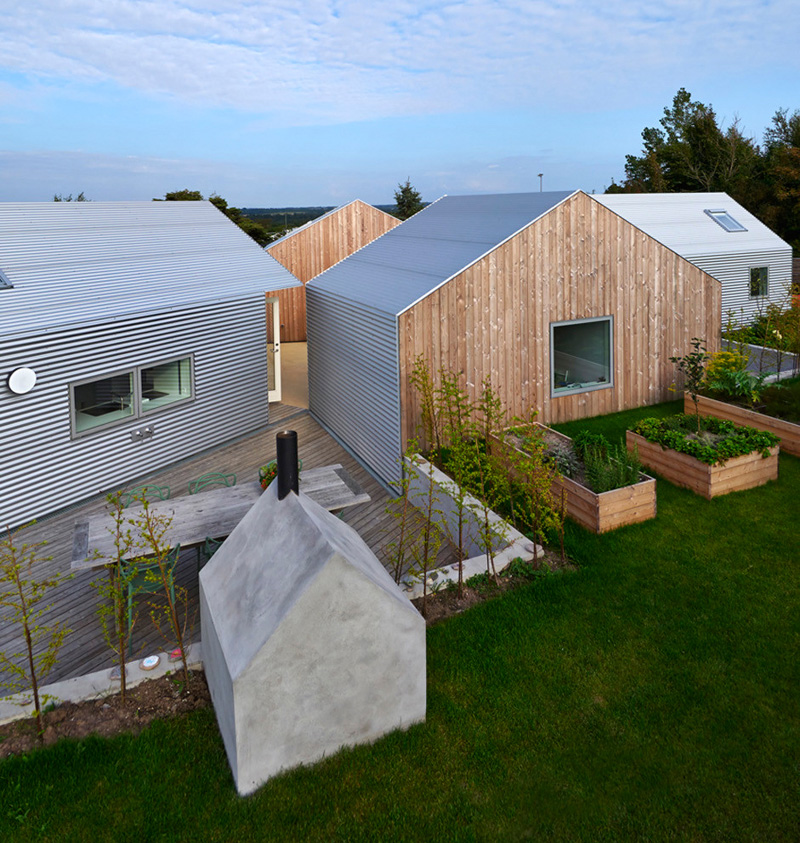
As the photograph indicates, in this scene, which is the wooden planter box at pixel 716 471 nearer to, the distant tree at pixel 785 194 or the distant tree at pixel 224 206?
the distant tree at pixel 785 194

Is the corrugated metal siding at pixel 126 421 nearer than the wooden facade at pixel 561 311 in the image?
Yes

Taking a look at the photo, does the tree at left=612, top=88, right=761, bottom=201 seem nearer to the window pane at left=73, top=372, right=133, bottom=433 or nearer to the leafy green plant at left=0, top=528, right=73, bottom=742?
the window pane at left=73, top=372, right=133, bottom=433

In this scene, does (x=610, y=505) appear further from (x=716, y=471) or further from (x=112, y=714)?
(x=112, y=714)

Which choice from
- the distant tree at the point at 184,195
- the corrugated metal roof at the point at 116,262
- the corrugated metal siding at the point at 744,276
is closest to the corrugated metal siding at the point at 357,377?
the corrugated metal roof at the point at 116,262

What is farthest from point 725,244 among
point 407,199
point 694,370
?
point 407,199

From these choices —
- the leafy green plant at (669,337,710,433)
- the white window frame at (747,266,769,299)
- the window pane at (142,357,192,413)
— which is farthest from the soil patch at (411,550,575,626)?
the white window frame at (747,266,769,299)

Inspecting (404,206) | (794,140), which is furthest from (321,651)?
(794,140)
